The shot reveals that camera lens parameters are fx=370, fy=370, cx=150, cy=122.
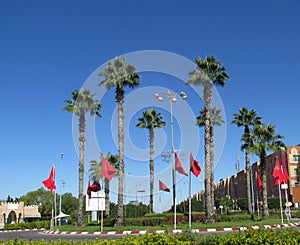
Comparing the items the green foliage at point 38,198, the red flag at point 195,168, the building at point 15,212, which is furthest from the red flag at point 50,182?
the green foliage at point 38,198

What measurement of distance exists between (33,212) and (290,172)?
47.1 m

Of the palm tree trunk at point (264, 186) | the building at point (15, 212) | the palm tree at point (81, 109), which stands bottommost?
the building at point (15, 212)

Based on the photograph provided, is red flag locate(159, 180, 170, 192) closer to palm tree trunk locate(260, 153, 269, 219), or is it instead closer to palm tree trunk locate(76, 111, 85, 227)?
palm tree trunk locate(76, 111, 85, 227)

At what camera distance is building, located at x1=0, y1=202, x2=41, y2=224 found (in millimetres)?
64812

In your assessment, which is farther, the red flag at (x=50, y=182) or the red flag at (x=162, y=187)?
the red flag at (x=162, y=187)

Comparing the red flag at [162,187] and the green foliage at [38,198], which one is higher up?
the red flag at [162,187]

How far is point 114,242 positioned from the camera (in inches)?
361

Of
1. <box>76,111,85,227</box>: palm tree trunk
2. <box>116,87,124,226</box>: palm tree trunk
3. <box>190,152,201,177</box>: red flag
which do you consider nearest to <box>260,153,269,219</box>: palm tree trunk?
<box>116,87,124,226</box>: palm tree trunk

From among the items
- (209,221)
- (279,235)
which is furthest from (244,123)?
(279,235)

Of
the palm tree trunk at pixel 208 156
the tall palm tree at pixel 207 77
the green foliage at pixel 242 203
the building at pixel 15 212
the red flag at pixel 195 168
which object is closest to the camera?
the red flag at pixel 195 168

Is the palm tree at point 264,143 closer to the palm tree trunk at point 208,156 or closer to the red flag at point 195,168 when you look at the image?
the palm tree trunk at point 208,156

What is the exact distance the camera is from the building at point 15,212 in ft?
213

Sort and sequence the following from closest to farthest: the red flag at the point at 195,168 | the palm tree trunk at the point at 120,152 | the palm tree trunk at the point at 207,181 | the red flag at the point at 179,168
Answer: the red flag at the point at 195,168 → the red flag at the point at 179,168 → the palm tree trunk at the point at 120,152 → the palm tree trunk at the point at 207,181

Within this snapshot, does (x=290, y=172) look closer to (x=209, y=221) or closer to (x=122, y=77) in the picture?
(x=209, y=221)
